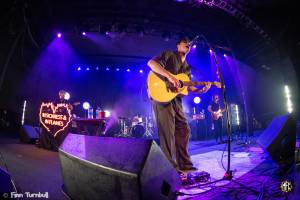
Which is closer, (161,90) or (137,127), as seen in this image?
(161,90)

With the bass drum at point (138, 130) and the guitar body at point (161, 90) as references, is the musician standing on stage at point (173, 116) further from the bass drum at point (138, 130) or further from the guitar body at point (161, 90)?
the bass drum at point (138, 130)

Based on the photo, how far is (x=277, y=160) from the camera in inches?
128

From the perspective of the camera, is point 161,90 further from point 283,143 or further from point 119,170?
point 119,170

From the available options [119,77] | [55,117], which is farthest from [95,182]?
[119,77]

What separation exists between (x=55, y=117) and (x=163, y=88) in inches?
204

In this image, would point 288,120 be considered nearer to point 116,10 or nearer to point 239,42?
point 116,10

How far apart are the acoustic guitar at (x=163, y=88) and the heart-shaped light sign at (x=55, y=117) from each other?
15.2 feet

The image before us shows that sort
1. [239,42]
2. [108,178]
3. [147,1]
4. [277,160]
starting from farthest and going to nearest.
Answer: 1. [239,42]
2. [147,1]
3. [277,160]
4. [108,178]

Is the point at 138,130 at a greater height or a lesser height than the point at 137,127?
lesser

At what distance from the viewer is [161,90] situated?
11.7 feet

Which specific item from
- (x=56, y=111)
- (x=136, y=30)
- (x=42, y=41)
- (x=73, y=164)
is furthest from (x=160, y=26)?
(x=73, y=164)

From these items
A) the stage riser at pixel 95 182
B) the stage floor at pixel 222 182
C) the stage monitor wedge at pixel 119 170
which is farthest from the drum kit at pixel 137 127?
the stage monitor wedge at pixel 119 170

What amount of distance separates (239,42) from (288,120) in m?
10.0

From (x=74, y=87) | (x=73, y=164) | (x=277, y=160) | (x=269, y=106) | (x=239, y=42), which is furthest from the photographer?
(x=74, y=87)
